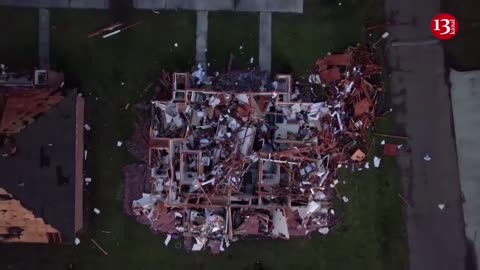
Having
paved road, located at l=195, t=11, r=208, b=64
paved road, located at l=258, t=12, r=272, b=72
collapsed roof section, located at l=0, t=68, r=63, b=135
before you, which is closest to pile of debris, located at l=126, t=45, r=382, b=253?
paved road, located at l=258, t=12, r=272, b=72

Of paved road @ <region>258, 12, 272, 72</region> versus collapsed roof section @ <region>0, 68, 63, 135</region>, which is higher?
paved road @ <region>258, 12, 272, 72</region>

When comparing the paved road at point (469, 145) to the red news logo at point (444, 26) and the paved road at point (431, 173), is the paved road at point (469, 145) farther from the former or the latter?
the red news logo at point (444, 26)

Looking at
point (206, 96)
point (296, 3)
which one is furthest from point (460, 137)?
point (206, 96)

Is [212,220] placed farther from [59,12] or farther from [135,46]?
[59,12]

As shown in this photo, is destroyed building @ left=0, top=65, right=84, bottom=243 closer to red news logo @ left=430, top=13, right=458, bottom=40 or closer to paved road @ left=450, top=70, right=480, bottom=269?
red news logo @ left=430, top=13, right=458, bottom=40

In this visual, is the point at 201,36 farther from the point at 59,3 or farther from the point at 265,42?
the point at 59,3

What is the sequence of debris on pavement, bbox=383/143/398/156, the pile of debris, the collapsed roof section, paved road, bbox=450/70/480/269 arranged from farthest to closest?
debris on pavement, bbox=383/143/398/156
paved road, bbox=450/70/480/269
the pile of debris
the collapsed roof section

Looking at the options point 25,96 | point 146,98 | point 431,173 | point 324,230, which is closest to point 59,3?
point 25,96
